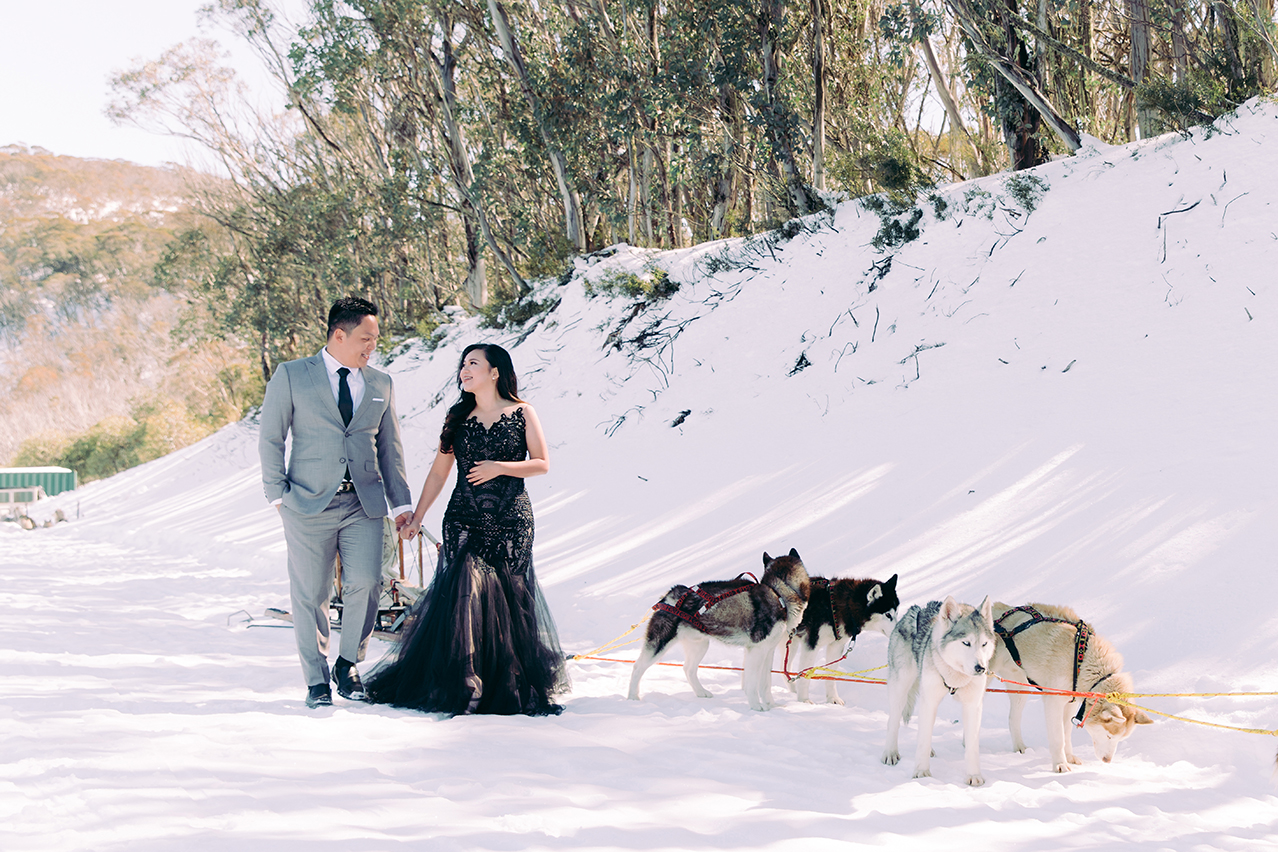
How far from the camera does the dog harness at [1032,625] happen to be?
400cm

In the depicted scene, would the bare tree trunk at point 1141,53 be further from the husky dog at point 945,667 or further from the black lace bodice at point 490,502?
the black lace bodice at point 490,502

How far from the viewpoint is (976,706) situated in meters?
3.87

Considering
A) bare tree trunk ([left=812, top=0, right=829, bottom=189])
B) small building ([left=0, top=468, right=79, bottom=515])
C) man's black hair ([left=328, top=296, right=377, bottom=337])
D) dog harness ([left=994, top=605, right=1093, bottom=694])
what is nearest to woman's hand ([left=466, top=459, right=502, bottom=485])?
man's black hair ([left=328, top=296, right=377, bottom=337])

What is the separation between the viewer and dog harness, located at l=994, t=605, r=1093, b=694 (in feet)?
13.1

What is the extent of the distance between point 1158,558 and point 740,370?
620cm

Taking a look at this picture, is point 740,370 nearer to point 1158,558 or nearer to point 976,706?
point 1158,558

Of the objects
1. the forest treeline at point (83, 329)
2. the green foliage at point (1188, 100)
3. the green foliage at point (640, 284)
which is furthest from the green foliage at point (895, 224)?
the forest treeline at point (83, 329)

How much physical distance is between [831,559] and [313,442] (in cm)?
392

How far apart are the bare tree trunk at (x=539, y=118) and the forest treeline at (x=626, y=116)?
0.17 ft

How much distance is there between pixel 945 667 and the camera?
3873 mm

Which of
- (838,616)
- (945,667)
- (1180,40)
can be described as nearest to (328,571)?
(838,616)

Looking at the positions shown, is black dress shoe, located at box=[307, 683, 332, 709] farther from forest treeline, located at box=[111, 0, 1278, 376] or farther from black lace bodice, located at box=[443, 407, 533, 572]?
forest treeline, located at box=[111, 0, 1278, 376]

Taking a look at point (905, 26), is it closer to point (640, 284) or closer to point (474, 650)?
point (640, 284)

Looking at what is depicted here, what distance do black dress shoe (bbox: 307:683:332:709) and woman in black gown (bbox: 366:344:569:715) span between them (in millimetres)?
254
